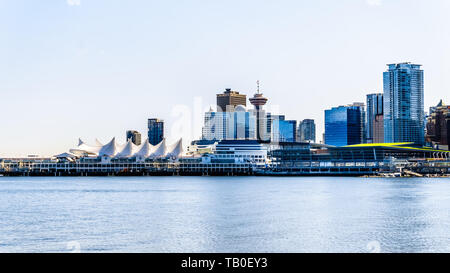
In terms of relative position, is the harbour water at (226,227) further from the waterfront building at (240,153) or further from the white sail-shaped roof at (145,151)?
the white sail-shaped roof at (145,151)

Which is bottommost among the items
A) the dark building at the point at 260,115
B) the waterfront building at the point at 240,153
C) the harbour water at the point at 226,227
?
the harbour water at the point at 226,227

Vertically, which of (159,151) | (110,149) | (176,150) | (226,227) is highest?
(110,149)

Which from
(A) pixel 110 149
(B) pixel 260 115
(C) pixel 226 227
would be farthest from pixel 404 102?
(C) pixel 226 227

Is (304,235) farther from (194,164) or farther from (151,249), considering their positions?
(194,164)

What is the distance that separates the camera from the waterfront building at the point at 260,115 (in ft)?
550

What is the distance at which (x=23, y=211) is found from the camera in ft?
93.0

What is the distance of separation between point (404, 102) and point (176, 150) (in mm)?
74375

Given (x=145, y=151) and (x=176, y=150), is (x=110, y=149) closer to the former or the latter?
(x=145, y=151)

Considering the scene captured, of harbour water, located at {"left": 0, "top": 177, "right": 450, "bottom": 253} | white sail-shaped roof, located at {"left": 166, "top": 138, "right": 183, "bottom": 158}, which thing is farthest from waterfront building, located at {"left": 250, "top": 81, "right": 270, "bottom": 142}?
harbour water, located at {"left": 0, "top": 177, "right": 450, "bottom": 253}

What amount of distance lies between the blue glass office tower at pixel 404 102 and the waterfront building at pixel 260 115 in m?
34.4

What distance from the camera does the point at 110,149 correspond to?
4414 inches

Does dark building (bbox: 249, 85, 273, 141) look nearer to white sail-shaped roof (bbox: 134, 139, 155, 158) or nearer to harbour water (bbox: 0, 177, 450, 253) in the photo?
white sail-shaped roof (bbox: 134, 139, 155, 158)

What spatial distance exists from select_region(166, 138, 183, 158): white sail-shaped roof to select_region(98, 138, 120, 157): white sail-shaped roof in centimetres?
1062

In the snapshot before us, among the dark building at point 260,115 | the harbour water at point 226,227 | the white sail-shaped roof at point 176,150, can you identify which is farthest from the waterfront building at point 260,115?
the harbour water at point 226,227
